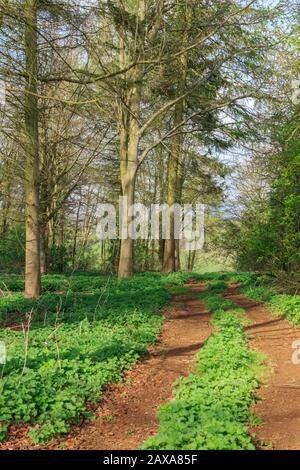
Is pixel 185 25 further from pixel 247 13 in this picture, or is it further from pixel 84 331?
pixel 84 331

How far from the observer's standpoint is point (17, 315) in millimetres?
10898

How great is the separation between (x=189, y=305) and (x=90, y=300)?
9.58 feet

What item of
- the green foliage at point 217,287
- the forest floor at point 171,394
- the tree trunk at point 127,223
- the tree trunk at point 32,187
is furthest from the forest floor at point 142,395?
the tree trunk at point 127,223

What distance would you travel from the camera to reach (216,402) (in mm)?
5098

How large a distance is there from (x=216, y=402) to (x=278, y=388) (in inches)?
65.6

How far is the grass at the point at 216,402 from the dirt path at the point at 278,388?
216mm

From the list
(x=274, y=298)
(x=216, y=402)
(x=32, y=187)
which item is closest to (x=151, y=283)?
(x=274, y=298)

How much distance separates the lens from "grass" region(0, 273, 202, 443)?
16.4ft

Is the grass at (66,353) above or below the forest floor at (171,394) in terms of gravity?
above

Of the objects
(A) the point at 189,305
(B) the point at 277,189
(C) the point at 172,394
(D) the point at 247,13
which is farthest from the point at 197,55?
(C) the point at 172,394

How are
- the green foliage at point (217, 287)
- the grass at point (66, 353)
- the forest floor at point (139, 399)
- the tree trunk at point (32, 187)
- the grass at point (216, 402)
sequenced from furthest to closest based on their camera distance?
the green foliage at point (217, 287) → the tree trunk at point (32, 187) → the grass at point (66, 353) → the forest floor at point (139, 399) → the grass at point (216, 402)

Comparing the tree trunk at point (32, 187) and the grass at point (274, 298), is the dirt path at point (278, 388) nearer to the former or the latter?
the grass at point (274, 298)

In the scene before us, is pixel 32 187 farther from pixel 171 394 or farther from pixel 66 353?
pixel 171 394

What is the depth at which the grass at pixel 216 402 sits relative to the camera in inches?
163
